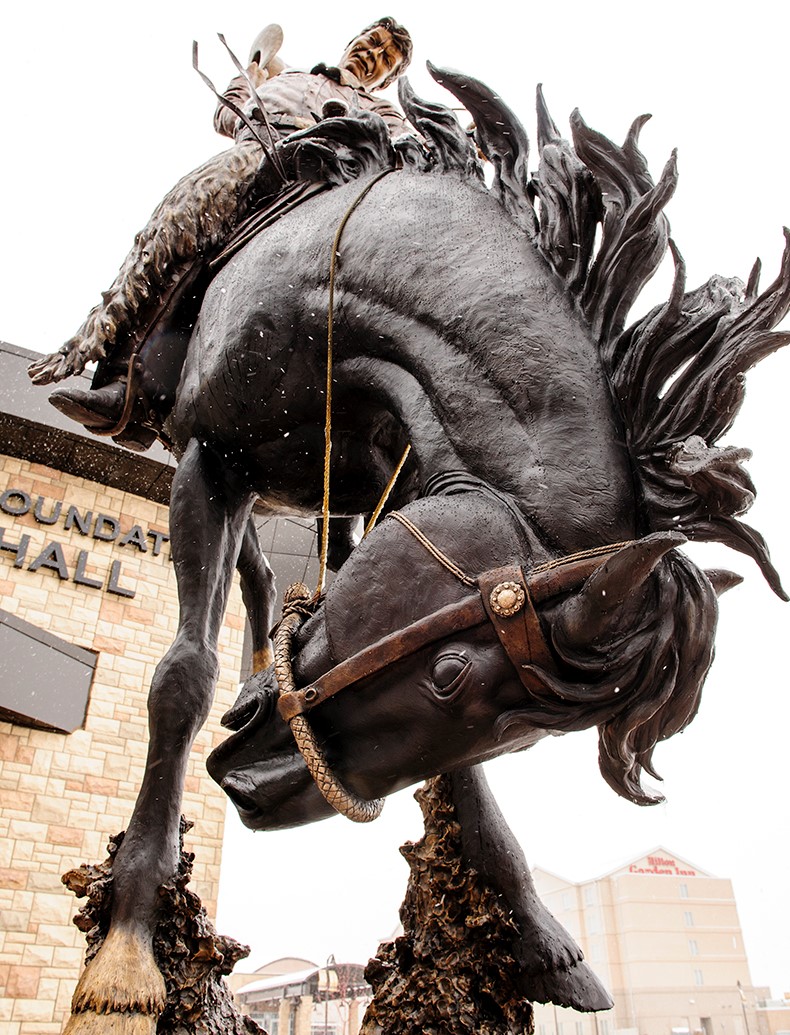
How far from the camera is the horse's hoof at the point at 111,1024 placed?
1655 mm

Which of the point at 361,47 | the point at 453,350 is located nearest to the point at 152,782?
the point at 453,350

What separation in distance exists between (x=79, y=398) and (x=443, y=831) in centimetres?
165

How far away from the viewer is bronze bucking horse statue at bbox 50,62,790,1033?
1356mm

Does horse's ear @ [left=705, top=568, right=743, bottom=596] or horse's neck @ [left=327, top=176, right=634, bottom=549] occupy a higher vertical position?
horse's neck @ [left=327, top=176, right=634, bottom=549]

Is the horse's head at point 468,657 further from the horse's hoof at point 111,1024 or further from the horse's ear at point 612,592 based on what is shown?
the horse's hoof at point 111,1024

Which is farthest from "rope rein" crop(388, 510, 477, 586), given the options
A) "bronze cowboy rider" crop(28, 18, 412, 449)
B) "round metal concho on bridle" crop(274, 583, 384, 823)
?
"bronze cowboy rider" crop(28, 18, 412, 449)

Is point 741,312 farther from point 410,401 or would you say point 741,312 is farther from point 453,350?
point 410,401

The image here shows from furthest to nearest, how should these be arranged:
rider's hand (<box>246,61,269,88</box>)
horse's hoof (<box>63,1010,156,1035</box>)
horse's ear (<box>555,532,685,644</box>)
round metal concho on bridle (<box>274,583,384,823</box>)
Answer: rider's hand (<box>246,61,269,88</box>), horse's hoof (<box>63,1010,156,1035</box>), round metal concho on bridle (<box>274,583,384,823</box>), horse's ear (<box>555,532,685,644</box>)

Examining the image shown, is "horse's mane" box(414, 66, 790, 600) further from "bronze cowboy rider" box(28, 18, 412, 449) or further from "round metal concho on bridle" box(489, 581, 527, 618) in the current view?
"bronze cowboy rider" box(28, 18, 412, 449)

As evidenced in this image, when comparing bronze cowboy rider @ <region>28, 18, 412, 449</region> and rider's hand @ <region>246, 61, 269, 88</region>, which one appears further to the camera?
rider's hand @ <region>246, 61, 269, 88</region>

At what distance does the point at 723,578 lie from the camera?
65.7 inches

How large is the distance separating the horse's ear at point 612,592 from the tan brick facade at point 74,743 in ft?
25.7

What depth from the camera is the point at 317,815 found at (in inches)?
61.1

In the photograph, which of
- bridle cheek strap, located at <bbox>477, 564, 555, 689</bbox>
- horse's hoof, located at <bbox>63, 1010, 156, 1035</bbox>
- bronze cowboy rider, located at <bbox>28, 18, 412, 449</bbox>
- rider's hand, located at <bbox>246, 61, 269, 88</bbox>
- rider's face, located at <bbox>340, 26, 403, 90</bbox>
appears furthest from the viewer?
rider's face, located at <bbox>340, 26, 403, 90</bbox>
